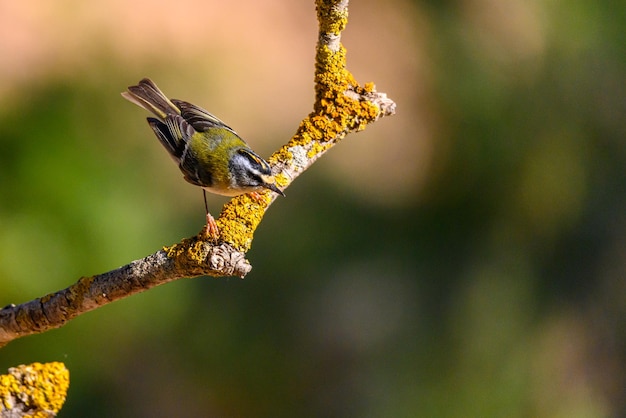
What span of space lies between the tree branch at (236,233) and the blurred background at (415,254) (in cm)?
263

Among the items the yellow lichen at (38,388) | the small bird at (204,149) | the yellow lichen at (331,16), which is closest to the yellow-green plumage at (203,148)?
the small bird at (204,149)

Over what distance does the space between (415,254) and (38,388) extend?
4.75 metres

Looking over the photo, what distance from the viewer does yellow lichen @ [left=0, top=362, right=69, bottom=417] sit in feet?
6.55

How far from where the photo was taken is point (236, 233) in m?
2.03

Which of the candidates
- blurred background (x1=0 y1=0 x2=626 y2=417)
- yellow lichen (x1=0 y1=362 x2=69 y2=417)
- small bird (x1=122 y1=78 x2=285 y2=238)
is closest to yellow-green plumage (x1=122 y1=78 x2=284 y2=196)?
small bird (x1=122 y1=78 x2=285 y2=238)

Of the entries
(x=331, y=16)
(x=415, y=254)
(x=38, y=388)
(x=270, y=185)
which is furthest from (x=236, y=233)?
(x=415, y=254)

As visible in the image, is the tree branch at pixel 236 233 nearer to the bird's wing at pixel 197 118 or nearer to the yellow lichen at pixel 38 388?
the yellow lichen at pixel 38 388

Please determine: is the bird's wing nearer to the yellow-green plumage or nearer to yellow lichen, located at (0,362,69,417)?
the yellow-green plumage

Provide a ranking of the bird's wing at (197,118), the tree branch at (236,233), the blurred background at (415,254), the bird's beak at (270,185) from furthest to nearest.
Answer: the blurred background at (415,254) → the bird's wing at (197,118) → the bird's beak at (270,185) → the tree branch at (236,233)

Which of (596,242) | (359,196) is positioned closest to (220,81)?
(359,196)

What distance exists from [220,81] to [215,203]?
1852 mm

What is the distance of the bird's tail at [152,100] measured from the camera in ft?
9.52

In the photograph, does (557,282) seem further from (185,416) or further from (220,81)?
(220,81)

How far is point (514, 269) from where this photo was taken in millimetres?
6016
